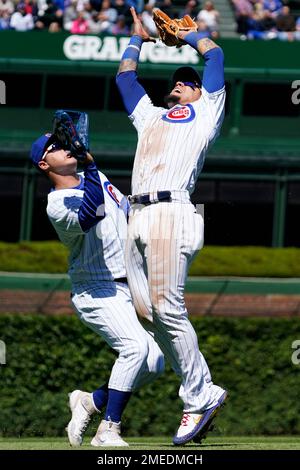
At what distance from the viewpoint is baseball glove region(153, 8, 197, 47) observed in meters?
6.94

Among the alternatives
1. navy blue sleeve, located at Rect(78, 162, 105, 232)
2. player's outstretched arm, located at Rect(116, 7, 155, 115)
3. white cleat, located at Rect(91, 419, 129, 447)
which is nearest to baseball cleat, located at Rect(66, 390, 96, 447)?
white cleat, located at Rect(91, 419, 129, 447)

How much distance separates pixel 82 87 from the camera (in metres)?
20.0

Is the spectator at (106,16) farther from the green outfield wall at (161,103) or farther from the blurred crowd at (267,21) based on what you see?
the blurred crowd at (267,21)

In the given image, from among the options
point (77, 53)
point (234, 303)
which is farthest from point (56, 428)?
point (77, 53)

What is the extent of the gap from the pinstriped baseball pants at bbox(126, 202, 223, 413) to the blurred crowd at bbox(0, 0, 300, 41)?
44.2 ft

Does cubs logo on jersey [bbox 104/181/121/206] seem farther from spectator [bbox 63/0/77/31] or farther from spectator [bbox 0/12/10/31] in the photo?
spectator [bbox 63/0/77/31]

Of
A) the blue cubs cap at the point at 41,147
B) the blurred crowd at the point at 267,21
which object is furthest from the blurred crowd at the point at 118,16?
the blue cubs cap at the point at 41,147

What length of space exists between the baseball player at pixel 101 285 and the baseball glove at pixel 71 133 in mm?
204

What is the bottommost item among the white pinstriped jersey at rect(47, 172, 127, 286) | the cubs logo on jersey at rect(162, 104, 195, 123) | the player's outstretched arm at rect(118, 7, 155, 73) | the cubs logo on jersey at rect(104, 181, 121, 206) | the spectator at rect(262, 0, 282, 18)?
the white pinstriped jersey at rect(47, 172, 127, 286)

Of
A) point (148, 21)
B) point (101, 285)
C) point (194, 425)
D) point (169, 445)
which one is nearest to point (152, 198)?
point (101, 285)

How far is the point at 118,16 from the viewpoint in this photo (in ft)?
66.4

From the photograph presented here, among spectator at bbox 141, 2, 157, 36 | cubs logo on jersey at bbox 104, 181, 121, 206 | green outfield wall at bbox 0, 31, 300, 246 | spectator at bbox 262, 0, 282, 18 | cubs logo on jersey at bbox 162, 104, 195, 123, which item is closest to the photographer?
cubs logo on jersey at bbox 162, 104, 195, 123

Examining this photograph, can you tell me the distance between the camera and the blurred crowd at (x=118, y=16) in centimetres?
1986

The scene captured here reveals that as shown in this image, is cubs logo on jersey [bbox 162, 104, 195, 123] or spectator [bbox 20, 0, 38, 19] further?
spectator [bbox 20, 0, 38, 19]
